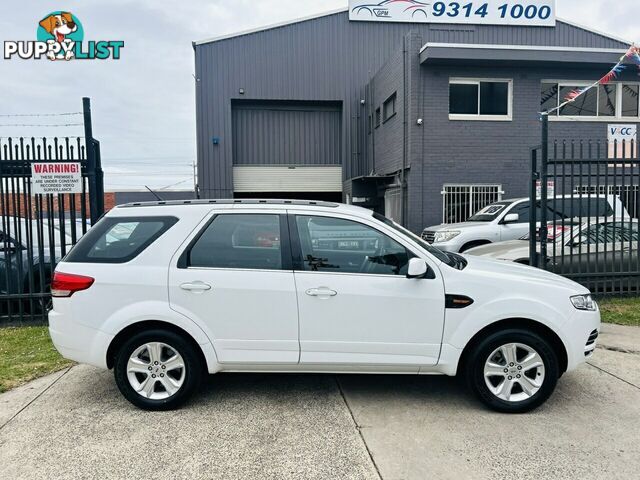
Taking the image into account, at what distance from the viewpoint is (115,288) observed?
3975 millimetres

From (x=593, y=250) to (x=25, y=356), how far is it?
776 cm

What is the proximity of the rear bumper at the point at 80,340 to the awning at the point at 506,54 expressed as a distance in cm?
1236

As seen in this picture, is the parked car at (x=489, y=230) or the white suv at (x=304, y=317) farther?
the parked car at (x=489, y=230)

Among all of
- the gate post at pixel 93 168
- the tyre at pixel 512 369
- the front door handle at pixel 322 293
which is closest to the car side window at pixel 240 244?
the front door handle at pixel 322 293

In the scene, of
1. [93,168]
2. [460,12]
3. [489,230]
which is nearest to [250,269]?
[93,168]

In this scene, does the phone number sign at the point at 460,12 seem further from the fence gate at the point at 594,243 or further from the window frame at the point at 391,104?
the fence gate at the point at 594,243

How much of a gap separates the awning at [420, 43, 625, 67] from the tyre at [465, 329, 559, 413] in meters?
11.6

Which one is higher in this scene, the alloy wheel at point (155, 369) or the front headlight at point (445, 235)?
the front headlight at point (445, 235)

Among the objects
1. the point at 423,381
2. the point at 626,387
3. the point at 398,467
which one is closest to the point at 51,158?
the point at 423,381

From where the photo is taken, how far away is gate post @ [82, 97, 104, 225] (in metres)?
6.75

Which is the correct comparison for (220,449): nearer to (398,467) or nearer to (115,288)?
(398,467)

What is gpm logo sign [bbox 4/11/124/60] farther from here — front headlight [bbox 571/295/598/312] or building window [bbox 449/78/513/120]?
front headlight [bbox 571/295/598/312]

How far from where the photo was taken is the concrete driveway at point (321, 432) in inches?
127

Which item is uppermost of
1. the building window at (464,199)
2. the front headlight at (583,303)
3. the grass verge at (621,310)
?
the building window at (464,199)
